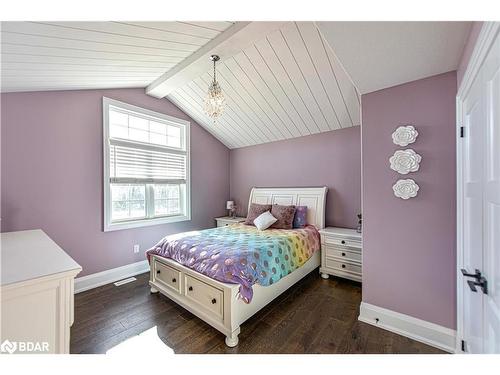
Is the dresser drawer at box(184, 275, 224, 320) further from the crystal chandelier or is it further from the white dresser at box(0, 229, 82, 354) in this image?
the crystal chandelier

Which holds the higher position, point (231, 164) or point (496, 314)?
point (231, 164)

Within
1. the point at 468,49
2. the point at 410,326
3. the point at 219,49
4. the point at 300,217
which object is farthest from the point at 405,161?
Answer: the point at 219,49

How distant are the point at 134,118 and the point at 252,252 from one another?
2777 millimetres

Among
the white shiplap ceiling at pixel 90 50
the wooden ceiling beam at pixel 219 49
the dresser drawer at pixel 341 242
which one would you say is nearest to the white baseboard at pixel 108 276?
the white shiplap ceiling at pixel 90 50

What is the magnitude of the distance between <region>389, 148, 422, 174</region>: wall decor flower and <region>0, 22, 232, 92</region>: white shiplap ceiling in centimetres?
194

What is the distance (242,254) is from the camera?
1.94 m

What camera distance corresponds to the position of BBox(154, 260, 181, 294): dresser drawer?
2.21m

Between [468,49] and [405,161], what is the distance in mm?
772

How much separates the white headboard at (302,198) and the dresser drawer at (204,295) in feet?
6.74

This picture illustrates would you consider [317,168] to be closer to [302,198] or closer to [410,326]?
[302,198]

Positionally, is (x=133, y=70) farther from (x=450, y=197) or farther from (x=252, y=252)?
(x=450, y=197)
